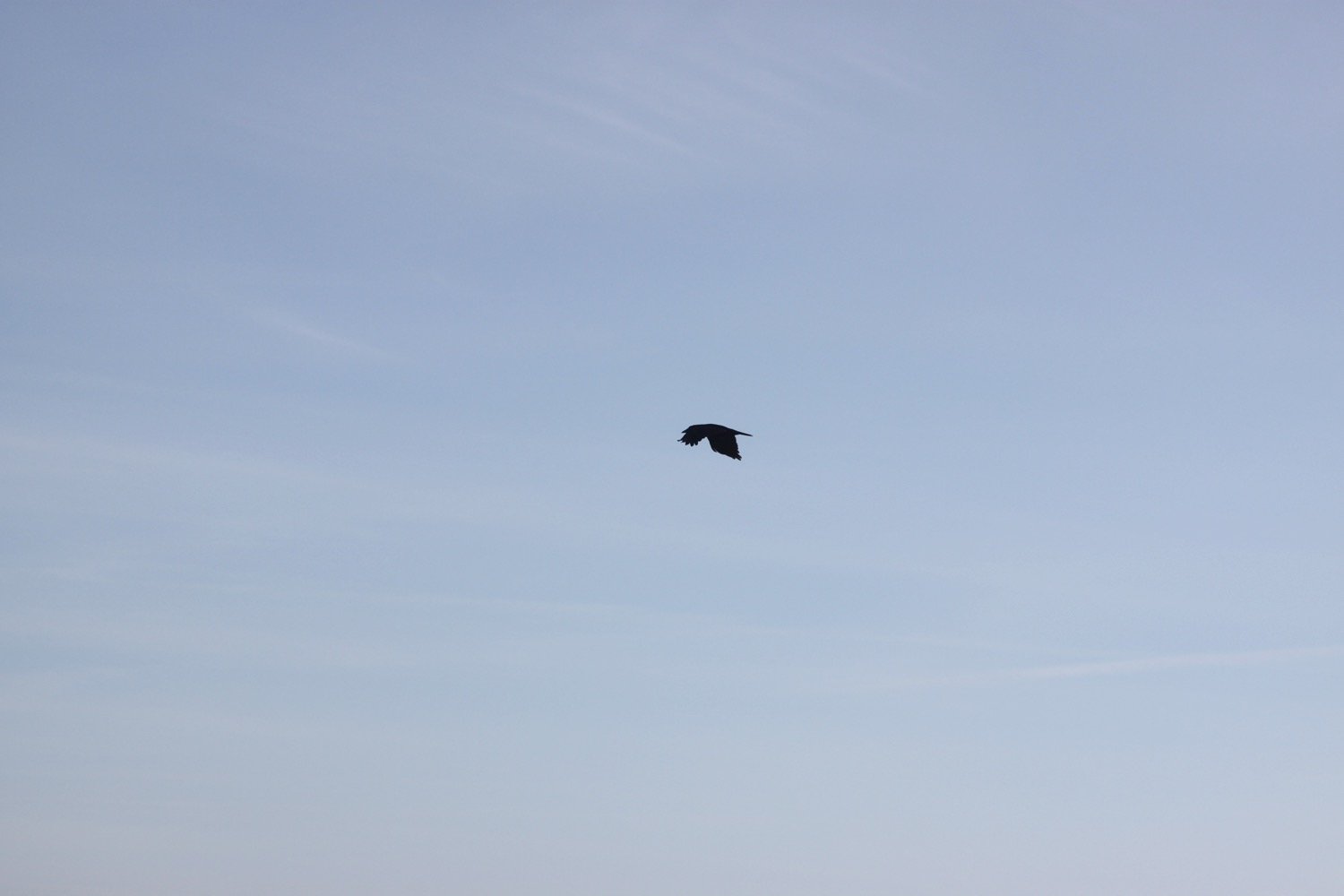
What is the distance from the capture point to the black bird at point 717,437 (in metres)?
68.1

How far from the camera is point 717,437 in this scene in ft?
227

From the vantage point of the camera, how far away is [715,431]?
69562 millimetres

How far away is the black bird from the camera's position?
68.1 metres
